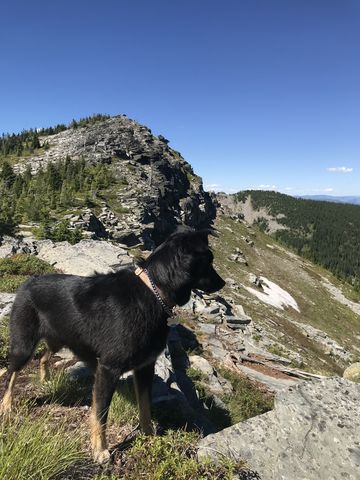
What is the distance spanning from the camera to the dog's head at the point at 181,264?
4.25 meters

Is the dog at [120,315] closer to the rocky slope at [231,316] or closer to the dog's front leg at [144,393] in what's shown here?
the dog's front leg at [144,393]

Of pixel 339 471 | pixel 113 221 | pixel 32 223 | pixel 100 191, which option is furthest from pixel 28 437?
pixel 100 191

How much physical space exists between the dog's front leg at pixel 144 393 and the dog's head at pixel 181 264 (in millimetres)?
968

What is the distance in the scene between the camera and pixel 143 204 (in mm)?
49625

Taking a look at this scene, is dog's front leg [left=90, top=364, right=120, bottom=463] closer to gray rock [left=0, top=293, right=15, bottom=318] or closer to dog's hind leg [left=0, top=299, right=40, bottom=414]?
dog's hind leg [left=0, top=299, right=40, bottom=414]

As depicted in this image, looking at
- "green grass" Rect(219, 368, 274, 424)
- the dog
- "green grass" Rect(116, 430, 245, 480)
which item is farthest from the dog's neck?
"green grass" Rect(219, 368, 274, 424)

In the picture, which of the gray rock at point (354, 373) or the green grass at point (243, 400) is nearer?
the green grass at point (243, 400)

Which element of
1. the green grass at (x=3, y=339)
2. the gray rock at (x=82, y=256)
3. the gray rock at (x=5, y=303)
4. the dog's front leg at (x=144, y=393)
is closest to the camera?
the dog's front leg at (x=144, y=393)

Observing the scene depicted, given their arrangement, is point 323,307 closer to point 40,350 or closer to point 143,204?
point 143,204

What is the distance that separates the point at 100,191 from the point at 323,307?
→ 41760 mm

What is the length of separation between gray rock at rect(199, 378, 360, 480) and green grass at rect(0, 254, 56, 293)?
926cm

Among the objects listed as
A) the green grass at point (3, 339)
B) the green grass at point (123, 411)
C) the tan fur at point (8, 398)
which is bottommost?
the green grass at point (123, 411)

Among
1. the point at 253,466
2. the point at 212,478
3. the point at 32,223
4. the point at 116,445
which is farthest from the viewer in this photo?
the point at 32,223

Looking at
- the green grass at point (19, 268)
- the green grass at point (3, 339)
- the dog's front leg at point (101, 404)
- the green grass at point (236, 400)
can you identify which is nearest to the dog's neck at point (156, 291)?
the dog's front leg at point (101, 404)
